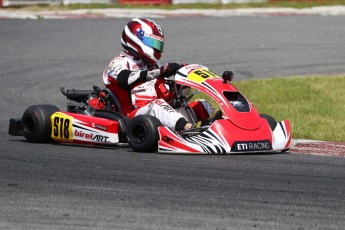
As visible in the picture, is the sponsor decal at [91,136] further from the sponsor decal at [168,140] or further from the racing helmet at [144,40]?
the racing helmet at [144,40]

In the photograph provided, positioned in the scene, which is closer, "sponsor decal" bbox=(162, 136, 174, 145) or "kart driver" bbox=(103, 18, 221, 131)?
"sponsor decal" bbox=(162, 136, 174, 145)

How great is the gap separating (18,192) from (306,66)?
10.0 m

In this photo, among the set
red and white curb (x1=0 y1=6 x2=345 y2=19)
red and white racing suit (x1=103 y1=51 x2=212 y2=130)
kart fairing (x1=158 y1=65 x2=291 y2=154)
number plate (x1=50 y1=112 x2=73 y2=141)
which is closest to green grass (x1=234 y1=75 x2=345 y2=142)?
kart fairing (x1=158 y1=65 x2=291 y2=154)

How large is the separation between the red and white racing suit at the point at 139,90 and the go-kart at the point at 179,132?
0.33 feet

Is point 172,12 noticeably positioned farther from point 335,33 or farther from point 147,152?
point 147,152

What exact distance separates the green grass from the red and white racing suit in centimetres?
157

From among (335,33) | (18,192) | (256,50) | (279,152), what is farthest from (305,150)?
(335,33)

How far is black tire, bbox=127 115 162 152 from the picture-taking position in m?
8.52

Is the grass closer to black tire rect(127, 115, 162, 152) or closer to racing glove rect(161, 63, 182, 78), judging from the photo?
racing glove rect(161, 63, 182, 78)

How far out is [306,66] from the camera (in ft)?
52.4

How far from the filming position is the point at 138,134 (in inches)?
343

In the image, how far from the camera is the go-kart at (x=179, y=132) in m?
8.40

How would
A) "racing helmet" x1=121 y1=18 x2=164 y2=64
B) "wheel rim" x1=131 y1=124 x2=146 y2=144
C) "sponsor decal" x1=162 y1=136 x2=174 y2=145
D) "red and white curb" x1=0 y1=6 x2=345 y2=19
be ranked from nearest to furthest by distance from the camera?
"sponsor decal" x1=162 y1=136 x2=174 y2=145
"wheel rim" x1=131 y1=124 x2=146 y2=144
"racing helmet" x1=121 y1=18 x2=164 y2=64
"red and white curb" x1=0 y1=6 x2=345 y2=19

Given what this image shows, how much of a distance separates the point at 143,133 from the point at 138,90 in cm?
64
